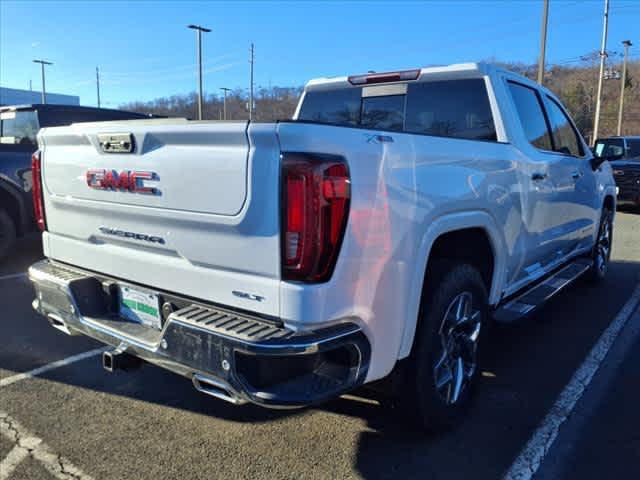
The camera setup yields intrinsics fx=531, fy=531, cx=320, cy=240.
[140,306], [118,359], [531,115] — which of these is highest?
[531,115]

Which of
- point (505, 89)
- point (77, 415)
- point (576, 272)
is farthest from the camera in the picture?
point (576, 272)

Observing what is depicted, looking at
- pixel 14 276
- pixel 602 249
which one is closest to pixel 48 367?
pixel 14 276

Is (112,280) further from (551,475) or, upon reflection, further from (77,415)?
(551,475)

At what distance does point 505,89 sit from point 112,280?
9.53ft

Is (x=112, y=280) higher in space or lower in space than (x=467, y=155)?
lower

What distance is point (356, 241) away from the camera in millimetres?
2143

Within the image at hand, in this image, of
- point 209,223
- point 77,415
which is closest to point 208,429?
point 77,415

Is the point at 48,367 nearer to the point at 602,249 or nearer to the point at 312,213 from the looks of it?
the point at 312,213

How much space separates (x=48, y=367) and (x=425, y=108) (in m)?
3.31

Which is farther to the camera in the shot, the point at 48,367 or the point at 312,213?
the point at 48,367

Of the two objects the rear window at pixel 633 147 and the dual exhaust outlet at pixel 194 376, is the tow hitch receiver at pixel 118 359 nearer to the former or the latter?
the dual exhaust outlet at pixel 194 376

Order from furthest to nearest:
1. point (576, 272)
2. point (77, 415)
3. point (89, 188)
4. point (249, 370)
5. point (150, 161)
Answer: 1. point (576, 272)
2. point (77, 415)
3. point (89, 188)
4. point (150, 161)
5. point (249, 370)

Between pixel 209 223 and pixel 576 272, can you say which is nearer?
pixel 209 223

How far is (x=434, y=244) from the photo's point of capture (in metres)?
2.83
